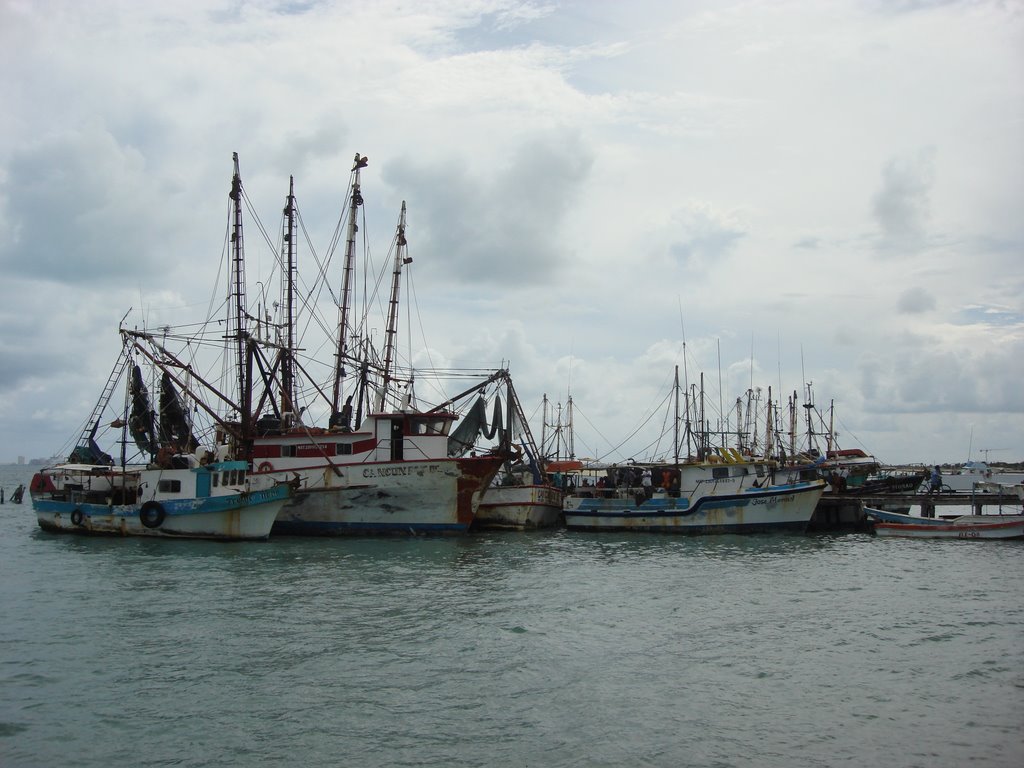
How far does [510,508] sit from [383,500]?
318 inches

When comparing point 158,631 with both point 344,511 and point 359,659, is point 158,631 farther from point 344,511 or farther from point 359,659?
point 344,511

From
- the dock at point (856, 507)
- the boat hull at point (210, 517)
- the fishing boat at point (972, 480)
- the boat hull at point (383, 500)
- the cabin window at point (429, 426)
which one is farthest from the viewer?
the fishing boat at point (972, 480)

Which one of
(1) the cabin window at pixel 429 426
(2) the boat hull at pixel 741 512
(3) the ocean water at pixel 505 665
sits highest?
(1) the cabin window at pixel 429 426

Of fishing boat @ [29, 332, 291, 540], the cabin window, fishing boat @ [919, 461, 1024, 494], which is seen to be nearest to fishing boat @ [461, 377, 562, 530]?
the cabin window

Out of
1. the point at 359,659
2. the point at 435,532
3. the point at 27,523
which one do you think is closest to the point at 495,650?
the point at 359,659

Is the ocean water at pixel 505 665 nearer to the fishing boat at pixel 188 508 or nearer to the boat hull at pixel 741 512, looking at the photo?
the fishing boat at pixel 188 508

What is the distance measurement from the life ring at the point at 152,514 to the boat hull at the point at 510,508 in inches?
580

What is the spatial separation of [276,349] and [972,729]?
3681 cm

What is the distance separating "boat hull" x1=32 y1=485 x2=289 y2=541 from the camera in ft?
117

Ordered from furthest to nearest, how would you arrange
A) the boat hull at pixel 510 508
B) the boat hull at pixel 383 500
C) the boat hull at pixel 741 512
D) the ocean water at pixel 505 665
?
the boat hull at pixel 510 508 → the boat hull at pixel 741 512 → the boat hull at pixel 383 500 → the ocean water at pixel 505 665

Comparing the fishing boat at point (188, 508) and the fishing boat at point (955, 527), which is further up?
the fishing boat at point (188, 508)

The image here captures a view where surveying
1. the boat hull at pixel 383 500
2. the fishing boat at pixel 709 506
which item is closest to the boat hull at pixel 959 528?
the fishing boat at pixel 709 506

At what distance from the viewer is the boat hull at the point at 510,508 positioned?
43875mm

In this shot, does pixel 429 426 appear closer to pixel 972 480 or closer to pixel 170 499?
pixel 170 499
